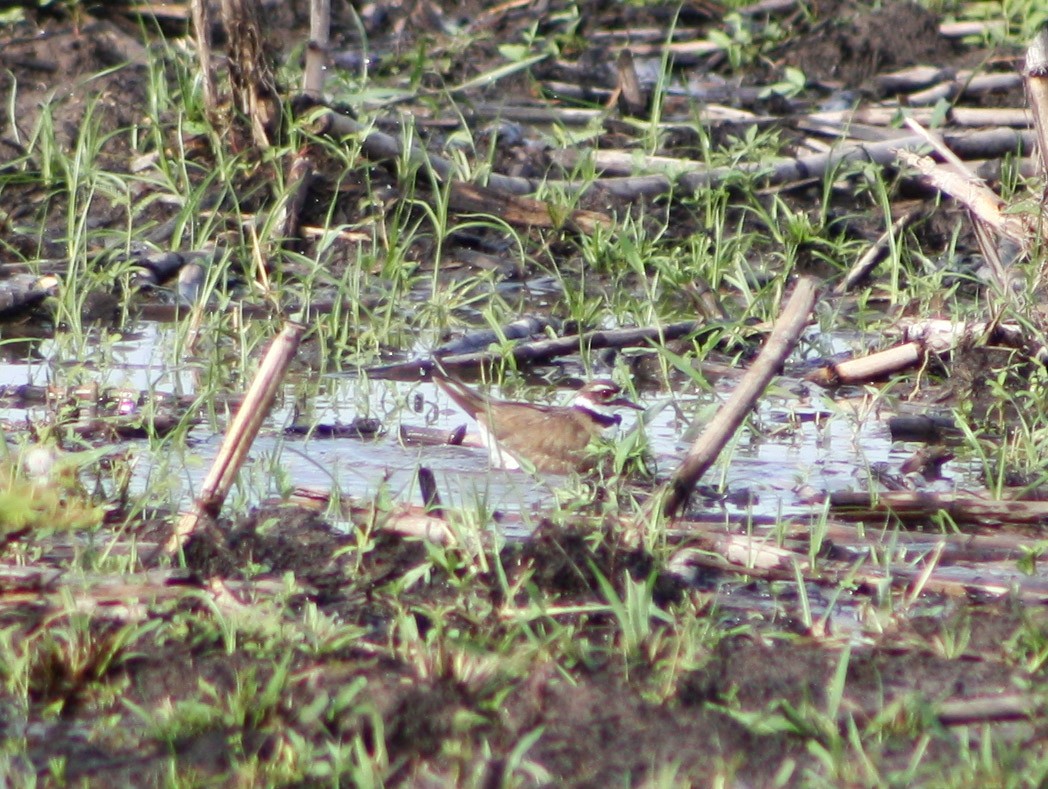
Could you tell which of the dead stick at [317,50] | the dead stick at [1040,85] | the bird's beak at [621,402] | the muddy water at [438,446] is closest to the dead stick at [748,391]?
the muddy water at [438,446]

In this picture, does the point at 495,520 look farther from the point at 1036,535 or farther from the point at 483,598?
the point at 1036,535

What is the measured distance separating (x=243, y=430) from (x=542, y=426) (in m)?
2.27

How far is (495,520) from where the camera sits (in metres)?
5.36

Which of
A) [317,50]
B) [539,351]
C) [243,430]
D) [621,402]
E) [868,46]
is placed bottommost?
[243,430]

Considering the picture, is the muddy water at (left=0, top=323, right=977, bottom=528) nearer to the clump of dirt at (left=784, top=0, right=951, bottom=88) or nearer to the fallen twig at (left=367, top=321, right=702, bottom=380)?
the fallen twig at (left=367, top=321, right=702, bottom=380)

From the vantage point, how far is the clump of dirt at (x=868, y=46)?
41.4ft

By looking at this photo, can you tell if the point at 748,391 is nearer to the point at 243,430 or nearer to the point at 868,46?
the point at 243,430

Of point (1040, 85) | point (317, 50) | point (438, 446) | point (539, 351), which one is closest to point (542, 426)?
point (438, 446)

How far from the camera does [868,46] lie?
12781 mm

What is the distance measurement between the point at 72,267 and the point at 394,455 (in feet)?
7.04

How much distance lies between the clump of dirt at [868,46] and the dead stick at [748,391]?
303 inches

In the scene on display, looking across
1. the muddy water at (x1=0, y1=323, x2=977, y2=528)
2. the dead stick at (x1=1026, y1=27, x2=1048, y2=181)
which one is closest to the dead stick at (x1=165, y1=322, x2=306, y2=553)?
the muddy water at (x1=0, y1=323, x2=977, y2=528)

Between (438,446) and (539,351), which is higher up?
(539,351)

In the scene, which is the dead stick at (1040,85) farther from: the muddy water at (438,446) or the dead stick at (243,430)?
the dead stick at (243,430)
